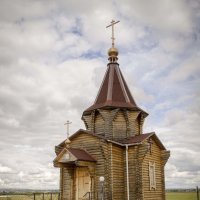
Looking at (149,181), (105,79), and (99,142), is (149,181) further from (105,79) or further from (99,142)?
(105,79)

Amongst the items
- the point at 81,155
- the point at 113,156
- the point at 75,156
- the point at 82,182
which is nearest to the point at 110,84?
the point at 113,156

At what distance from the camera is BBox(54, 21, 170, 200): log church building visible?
56.1 feet

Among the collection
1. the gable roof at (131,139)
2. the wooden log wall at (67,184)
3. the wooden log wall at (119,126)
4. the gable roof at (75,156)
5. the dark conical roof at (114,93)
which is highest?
the dark conical roof at (114,93)

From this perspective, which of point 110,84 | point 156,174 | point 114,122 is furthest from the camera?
point 110,84

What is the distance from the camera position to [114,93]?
20.8 metres

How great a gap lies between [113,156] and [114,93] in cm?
500

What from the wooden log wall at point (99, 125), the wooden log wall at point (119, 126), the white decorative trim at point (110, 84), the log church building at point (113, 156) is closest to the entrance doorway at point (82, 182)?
the log church building at point (113, 156)

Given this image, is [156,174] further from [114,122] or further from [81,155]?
[81,155]

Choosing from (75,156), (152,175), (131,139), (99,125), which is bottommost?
(152,175)

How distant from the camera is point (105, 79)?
2203 centimetres

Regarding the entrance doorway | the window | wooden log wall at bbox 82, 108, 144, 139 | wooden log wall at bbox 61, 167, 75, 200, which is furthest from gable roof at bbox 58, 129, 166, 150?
the entrance doorway

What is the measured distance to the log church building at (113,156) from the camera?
17094mm

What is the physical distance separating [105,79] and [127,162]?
6.77 metres

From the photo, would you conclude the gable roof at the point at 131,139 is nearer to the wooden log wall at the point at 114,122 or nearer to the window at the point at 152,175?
the wooden log wall at the point at 114,122
